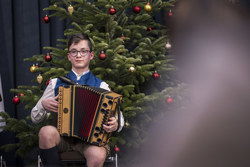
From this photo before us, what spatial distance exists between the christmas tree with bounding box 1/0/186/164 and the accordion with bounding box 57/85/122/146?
0.68 m

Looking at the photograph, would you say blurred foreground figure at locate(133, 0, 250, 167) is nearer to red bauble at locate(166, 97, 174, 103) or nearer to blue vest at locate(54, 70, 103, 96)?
red bauble at locate(166, 97, 174, 103)

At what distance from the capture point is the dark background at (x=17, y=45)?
11.7 feet

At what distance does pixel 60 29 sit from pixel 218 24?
→ 5.92 ft

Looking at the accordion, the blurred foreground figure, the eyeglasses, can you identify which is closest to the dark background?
Result: the blurred foreground figure

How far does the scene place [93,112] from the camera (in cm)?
181

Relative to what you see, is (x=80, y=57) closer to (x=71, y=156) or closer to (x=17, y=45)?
(x=71, y=156)

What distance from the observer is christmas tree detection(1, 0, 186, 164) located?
8.45 ft

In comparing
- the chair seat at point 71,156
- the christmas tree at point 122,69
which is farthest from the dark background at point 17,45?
the chair seat at point 71,156

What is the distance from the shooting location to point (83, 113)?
184cm

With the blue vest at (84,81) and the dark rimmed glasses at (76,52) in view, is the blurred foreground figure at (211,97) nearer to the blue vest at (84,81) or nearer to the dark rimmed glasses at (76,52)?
the blue vest at (84,81)

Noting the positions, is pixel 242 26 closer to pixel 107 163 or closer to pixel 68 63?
pixel 68 63

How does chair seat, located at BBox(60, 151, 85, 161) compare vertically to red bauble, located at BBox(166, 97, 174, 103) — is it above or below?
below

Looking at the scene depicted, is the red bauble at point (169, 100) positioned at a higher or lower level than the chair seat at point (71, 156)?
higher

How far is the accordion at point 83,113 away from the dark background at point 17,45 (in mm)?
1969
